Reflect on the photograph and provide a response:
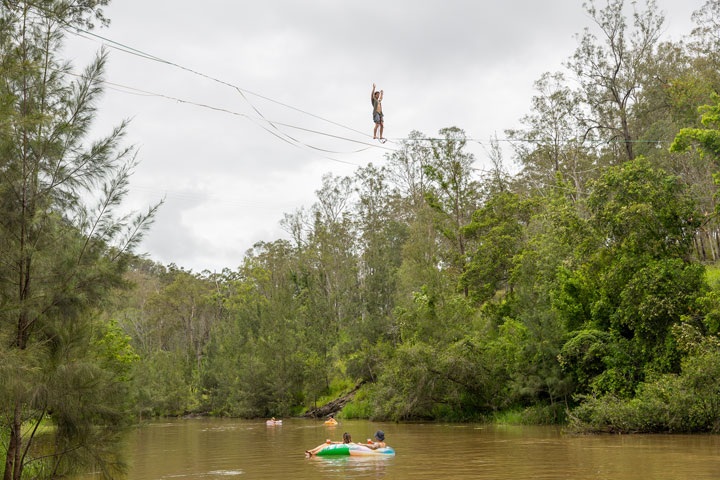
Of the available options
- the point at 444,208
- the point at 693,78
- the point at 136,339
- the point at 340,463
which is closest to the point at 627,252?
the point at 693,78

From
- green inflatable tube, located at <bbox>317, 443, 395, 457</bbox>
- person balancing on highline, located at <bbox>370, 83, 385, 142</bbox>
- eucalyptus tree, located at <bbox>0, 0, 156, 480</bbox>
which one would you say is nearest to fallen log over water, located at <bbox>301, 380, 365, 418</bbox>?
green inflatable tube, located at <bbox>317, 443, 395, 457</bbox>

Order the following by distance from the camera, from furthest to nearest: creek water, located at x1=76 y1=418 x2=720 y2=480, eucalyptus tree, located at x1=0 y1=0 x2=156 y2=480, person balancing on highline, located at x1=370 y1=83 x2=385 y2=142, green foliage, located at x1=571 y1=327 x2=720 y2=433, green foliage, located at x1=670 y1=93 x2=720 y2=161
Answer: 1. green foliage, located at x1=670 y1=93 x2=720 y2=161
2. green foliage, located at x1=571 y1=327 x2=720 y2=433
3. person balancing on highline, located at x1=370 y1=83 x2=385 y2=142
4. creek water, located at x1=76 y1=418 x2=720 y2=480
5. eucalyptus tree, located at x1=0 y1=0 x2=156 y2=480

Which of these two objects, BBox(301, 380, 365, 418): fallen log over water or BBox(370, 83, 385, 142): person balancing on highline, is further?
BBox(301, 380, 365, 418): fallen log over water

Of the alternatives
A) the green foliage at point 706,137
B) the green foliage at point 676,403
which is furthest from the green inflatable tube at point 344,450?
the green foliage at point 706,137

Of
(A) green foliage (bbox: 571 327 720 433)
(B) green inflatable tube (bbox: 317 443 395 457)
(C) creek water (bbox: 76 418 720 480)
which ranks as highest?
(A) green foliage (bbox: 571 327 720 433)

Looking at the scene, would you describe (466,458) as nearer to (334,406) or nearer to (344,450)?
(344,450)

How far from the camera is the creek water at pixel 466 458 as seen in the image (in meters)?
14.3

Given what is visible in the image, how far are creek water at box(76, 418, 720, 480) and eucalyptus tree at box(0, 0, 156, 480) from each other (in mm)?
1262

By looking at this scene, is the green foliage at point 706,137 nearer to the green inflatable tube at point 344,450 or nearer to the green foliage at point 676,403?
the green foliage at point 676,403

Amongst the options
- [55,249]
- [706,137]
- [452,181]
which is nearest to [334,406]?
[452,181]

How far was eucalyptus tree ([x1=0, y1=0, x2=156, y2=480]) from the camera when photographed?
920 cm

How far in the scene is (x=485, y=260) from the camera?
3722 centimetres

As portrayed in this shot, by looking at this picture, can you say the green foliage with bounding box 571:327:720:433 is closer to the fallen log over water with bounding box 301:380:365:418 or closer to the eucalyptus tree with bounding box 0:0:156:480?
the eucalyptus tree with bounding box 0:0:156:480

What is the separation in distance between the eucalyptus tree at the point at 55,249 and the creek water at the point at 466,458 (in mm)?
1262
